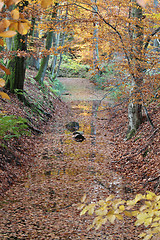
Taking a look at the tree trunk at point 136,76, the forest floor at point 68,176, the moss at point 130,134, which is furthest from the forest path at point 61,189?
the tree trunk at point 136,76

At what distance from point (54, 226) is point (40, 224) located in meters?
0.26

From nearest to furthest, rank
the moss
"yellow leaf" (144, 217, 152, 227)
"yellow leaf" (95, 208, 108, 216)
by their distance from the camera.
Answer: "yellow leaf" (144, 217, 152, 227) < "yellow leaf" (95, 208, 108, 216) < the moss

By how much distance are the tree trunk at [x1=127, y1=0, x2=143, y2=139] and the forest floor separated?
0.41 meters

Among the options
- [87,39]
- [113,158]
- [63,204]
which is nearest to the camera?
[63,204]

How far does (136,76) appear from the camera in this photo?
8164 mm

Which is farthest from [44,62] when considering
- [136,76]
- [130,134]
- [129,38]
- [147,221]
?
[147,221]

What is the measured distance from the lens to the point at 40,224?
4.67 m

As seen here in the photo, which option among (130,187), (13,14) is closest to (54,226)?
(130,187)

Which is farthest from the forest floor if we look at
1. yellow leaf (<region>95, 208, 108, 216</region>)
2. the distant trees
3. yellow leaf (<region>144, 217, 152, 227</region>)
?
yellow leaf (<region>144, 217, 152, 227</region>)

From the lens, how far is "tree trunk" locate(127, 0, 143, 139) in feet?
25.8

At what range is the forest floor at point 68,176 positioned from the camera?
179 inches

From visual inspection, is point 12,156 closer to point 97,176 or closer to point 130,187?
point 97,176

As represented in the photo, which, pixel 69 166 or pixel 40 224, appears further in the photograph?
pixel 69 166

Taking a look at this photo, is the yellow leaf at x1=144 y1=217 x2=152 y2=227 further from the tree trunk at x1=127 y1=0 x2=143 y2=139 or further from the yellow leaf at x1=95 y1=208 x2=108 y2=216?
the tree trunk at x1=127 y1=0 x2=143 y2=139
